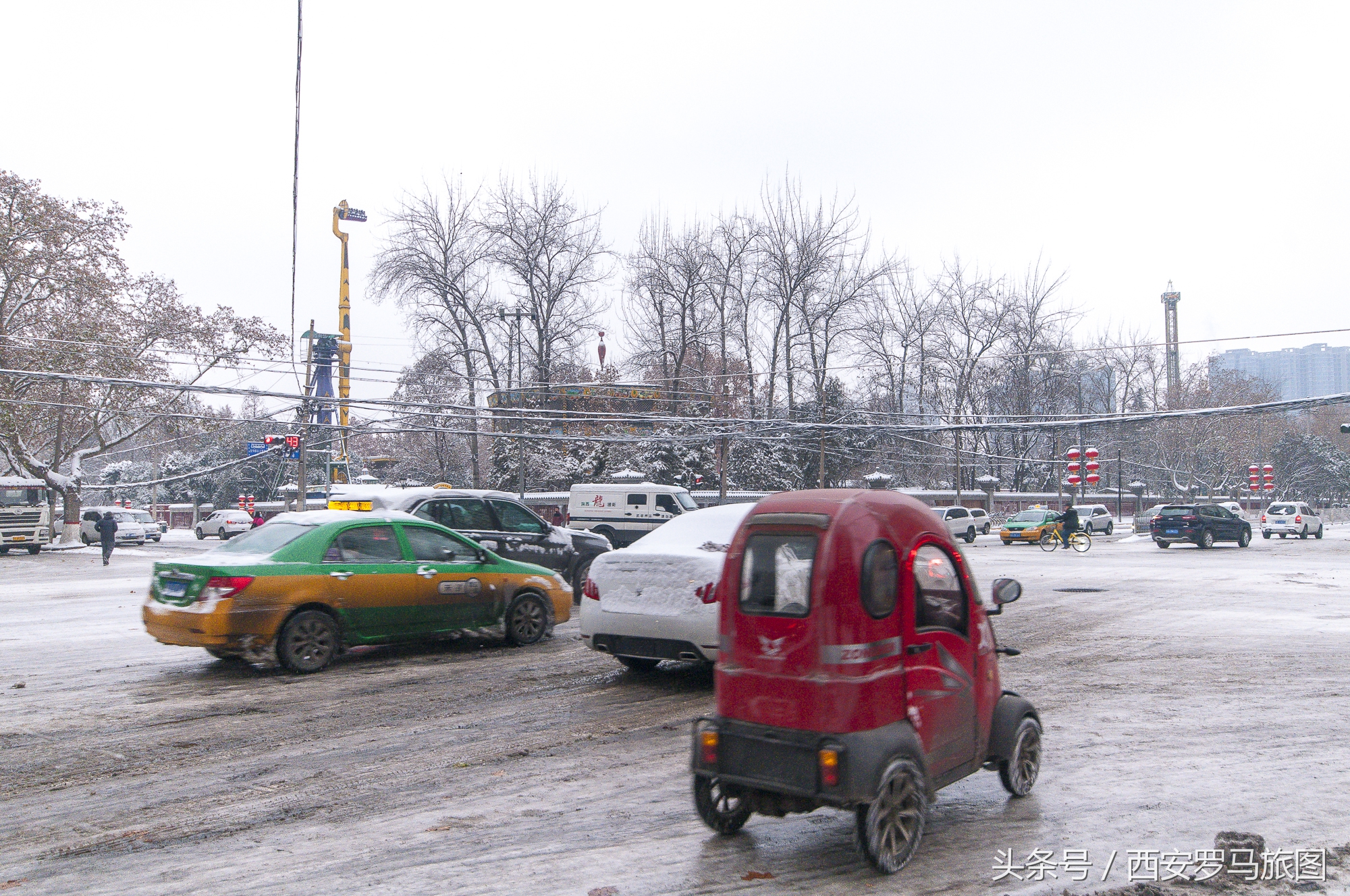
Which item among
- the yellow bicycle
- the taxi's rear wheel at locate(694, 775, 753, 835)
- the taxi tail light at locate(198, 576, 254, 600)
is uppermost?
the taxi tail light at locate(198, 576, 254, 600)

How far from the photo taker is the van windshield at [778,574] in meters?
4.59

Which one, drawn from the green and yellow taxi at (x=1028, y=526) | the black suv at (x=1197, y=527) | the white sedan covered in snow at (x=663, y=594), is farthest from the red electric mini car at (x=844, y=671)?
the green and yellow taxi at (x=1028, y=526)

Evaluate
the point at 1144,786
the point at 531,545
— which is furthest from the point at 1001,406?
the point at 1144,786

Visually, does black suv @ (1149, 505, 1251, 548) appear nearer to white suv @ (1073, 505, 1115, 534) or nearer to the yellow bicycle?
the yellow bicycle

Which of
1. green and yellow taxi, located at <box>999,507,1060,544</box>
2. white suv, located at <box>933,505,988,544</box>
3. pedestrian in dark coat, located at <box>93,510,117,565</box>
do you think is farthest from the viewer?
white suv, located at <box>933,505,988,544</box>

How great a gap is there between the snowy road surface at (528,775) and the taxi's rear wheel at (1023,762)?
11 centimetres

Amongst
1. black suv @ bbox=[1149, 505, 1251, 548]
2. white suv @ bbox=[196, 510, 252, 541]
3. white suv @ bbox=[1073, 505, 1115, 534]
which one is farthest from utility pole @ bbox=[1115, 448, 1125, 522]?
white suv @ bbox=[196, 510, 252, 541]

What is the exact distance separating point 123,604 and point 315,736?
11.9 metres

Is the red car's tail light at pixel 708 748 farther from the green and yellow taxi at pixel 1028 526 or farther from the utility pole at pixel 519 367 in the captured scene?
the utility pole at pixel 519 367

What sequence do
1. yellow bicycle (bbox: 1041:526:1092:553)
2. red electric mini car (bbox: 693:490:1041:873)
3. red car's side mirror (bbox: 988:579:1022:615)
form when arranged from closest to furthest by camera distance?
1. red electric mini car (bbox: 693:490:1041:873)
2. red car's side mirror (bbox: 988:579:1022:615)
3. yellow bicycle (bbox: 1041:526:1092:553)

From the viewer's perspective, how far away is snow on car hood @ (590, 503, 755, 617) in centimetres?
829

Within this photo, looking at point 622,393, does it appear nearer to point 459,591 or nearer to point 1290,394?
point 459,591

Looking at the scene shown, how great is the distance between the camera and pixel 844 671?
4.45m

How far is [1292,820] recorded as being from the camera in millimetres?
5320
